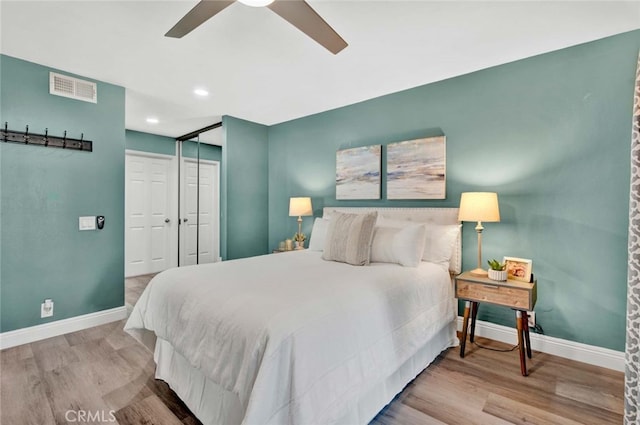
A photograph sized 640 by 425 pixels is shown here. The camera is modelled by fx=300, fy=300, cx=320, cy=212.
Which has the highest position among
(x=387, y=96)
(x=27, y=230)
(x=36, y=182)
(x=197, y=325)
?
(x=387, y=96)

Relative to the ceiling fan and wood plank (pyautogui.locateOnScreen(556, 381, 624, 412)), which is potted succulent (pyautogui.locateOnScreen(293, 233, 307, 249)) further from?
wood plank (pyautogui.locateOnScreen(556, 381, 624, 412))

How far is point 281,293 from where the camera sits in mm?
1639

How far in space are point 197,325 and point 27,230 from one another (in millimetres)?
2327

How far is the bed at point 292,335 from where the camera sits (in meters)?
1.27

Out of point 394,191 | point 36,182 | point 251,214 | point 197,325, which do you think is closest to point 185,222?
point 251,214

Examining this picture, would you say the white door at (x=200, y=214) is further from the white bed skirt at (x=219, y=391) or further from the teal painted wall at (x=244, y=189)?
the white bed skirt at (x=219, y=391)

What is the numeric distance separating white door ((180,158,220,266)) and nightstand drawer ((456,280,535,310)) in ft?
14.2

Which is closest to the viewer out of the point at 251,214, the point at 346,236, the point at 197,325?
the point at 197,325

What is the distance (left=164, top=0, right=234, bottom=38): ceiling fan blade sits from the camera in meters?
1.57

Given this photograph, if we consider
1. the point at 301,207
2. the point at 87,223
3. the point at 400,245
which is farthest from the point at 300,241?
the point at 87,223

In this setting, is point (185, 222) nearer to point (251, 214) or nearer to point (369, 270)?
point (251, 214)

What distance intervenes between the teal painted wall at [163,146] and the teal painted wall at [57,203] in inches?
75.9

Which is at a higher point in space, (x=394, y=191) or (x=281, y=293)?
(x=394, y=191)

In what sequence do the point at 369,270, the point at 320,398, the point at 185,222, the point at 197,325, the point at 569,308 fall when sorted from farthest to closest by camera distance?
the point at 185,222 → the point at 569,308 → the point at 369,270 → the point at 197,325 → the point at 320,398
